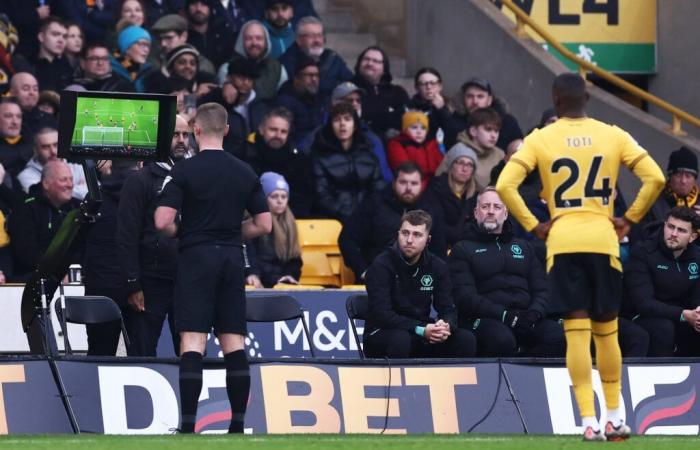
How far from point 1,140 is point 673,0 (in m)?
8.81

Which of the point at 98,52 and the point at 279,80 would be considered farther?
the point at 279,80

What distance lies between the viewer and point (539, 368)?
471 inches

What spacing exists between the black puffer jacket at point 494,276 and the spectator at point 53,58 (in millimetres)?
4597

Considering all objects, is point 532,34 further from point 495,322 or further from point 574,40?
point 495,322

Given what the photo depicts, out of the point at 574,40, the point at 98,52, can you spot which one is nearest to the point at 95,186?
the point at 98,52

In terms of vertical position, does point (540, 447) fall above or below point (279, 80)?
below

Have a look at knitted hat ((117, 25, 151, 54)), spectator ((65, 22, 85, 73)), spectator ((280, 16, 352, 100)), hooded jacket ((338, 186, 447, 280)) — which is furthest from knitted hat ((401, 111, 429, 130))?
spectator ((65, 22, 85, 73))

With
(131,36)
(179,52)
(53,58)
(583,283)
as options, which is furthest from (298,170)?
(583,283)

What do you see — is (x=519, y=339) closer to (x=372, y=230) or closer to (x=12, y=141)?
(x=372, y=230)

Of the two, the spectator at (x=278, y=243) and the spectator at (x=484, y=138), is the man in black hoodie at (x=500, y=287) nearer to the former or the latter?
the spectator at (x=278, y=243)

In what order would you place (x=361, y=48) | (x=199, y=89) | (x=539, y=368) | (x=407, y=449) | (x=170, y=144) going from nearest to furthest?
(x=407, y=449), (x=170, y=144), (x=539, y=368), (x=199, y=89), (x=361, y=48)

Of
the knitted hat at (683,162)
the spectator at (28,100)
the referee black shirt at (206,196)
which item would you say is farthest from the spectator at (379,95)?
the referee black shirt at (206,196)

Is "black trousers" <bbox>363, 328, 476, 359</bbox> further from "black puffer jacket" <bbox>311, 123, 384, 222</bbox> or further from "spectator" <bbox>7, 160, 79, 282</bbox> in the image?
"black puffer jacket" <bbox>311, 123, 384, 222</bbox>

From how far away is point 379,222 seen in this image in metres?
14.5
